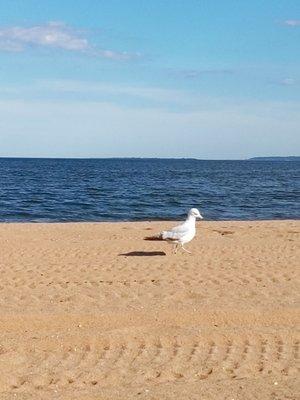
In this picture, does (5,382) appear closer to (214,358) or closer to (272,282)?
(214,358)

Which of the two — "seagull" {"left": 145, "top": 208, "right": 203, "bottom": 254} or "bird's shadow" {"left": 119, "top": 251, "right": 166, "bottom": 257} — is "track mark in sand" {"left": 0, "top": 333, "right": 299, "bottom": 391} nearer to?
"seagull" {"left": 145, "top": 208, "right": 203, "bottom": 254}

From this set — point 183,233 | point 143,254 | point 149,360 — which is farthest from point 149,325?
point 143,254

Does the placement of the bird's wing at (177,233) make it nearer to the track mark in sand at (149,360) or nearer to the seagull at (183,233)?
the seagull at (183,233)

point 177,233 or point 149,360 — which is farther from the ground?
point 177,233

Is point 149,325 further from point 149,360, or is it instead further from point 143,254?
point 143,254

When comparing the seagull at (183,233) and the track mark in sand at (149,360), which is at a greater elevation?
the seagull at (183,233)

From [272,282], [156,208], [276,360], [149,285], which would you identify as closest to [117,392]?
[276,360]

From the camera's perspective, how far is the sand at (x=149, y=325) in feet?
21.4

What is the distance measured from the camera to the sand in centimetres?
653

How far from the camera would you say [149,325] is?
849 cm

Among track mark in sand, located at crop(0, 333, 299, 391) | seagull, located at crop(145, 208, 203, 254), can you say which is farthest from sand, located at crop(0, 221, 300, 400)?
seagull, located at crop(145, 208, 203, 254)

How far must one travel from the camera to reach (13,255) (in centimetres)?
1423

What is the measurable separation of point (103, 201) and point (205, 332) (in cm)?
3022

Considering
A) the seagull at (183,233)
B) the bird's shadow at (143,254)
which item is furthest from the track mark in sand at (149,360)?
the bird's shadow at (143,254)
